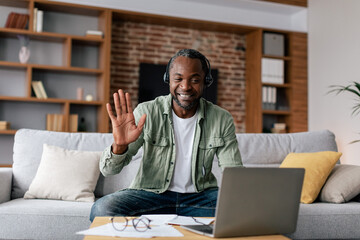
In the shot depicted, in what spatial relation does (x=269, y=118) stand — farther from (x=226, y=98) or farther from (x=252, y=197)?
(x=252, y=197)

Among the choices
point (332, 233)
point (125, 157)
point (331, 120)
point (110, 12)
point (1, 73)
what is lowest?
point (332, 233)

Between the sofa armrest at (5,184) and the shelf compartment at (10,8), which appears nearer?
the sofa armrest at (5,184)

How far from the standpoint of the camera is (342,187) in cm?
245

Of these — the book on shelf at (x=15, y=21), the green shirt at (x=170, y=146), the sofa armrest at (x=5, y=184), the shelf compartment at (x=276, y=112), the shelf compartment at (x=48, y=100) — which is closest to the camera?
the green shirt at (x=170, y=146)

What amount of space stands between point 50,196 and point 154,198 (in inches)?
34.6

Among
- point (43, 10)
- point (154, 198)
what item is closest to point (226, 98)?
point (43, 10)

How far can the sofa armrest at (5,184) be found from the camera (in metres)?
2.37

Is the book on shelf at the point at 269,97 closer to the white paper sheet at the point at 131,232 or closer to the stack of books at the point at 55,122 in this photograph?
the stack of books at the point at 55,122

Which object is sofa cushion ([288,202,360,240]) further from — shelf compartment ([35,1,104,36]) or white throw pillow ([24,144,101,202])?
shelf compartment ([35,1,104,36])

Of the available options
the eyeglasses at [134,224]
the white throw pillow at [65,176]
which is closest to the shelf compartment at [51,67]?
the white throw pillow at [65,176]

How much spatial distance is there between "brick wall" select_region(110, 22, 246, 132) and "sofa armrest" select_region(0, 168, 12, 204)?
2917 millimetres

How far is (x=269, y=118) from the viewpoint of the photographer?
19.2 ft

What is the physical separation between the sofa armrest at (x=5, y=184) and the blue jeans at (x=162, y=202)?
91cm

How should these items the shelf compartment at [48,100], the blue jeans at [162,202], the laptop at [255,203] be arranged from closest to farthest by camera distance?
the laptop at [255,203] < the blue jeans at [162,202] < the shelf compartment at [48,100]
